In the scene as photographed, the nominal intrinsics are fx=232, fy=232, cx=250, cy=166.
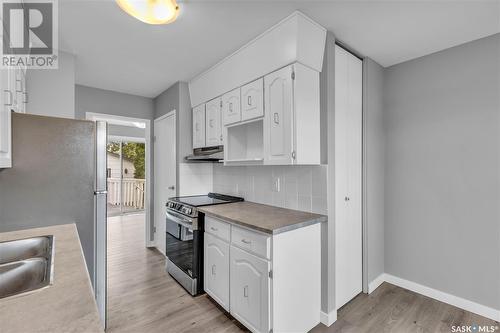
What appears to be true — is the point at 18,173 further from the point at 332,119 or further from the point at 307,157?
the point at 332,119

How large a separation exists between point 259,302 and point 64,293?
1273mm

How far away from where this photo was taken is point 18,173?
154 centimetres

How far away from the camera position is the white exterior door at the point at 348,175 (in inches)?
84.5

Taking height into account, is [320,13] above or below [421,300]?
above

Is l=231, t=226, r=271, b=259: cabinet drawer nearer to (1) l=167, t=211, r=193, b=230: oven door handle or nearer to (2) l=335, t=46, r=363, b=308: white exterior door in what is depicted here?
(1) l=167, t=211, r=193, b=230: oven door handle

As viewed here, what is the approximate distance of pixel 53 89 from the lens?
2.27 m

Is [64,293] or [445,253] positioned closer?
[64,293]

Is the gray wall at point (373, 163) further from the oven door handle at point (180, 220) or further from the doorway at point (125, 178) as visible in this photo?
the doorway at point (125, 178)

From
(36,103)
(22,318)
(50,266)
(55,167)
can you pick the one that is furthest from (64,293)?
(36,103)

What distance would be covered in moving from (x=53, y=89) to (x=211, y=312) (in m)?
2.61

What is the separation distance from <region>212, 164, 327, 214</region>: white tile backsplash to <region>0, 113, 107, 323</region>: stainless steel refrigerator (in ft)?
Answer: 4.94

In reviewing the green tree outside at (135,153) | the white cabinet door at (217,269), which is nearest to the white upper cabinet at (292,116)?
the white cabinet door at (217,269)

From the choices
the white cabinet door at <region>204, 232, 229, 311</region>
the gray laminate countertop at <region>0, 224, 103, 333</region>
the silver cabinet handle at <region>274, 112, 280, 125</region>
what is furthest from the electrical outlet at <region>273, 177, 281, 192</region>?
the gray laminate countertop at <region>0, 224, 103, 333</region>

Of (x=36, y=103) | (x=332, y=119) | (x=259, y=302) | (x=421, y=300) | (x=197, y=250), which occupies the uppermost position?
(x=36, y=103)
